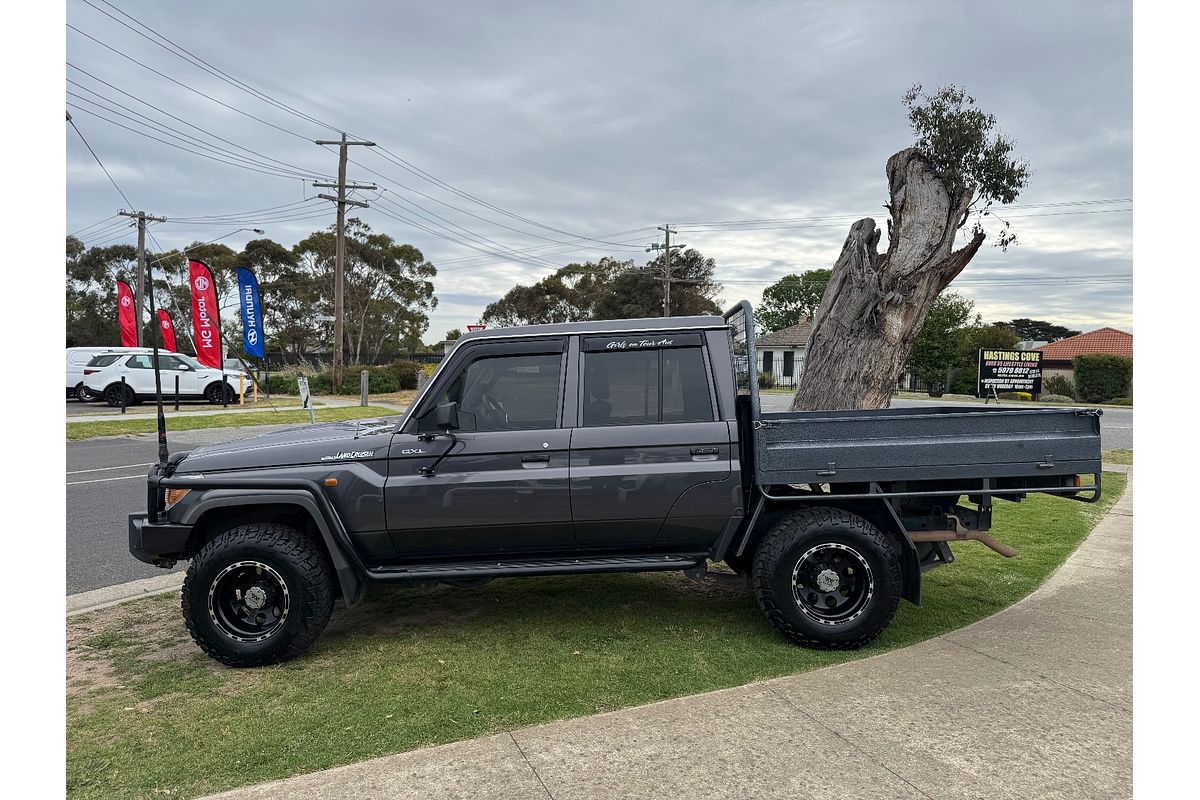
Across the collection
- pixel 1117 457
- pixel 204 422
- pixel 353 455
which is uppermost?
pixel 353 455

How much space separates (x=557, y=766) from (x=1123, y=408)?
3536cm

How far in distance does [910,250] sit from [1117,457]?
9.23 metres

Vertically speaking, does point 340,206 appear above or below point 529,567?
above

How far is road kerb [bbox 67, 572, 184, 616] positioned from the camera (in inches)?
232

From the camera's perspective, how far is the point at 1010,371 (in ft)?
74.7

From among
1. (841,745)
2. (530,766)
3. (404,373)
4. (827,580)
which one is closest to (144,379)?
(404,373)

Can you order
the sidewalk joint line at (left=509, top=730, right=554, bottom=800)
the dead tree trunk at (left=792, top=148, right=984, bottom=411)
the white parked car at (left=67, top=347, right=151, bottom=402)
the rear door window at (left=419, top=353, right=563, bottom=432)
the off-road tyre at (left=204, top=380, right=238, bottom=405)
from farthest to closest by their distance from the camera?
the off-road tyre at (left=204, top=380, right=238, bottom=405), the white parked car at (left=67, top=347, right=151, bottom=402), the dead tree trunk at (left=792, top=148, right=984, bottom=411), the rear door window at (left=419, top=353, right=563, bottom=432), the sidewalk joint line at (left=509, top=730, right=554, bottom=800)

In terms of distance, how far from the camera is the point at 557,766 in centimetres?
346

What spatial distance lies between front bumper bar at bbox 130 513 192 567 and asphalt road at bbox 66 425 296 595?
1.97 m

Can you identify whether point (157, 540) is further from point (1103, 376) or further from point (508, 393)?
point (1103, 376)

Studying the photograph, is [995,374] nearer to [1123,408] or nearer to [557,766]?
[1123,408]

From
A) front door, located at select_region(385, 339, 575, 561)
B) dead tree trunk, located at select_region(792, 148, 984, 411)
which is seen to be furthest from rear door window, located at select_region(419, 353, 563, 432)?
dead tree trunk, located at select_region(792, 148, 984, 411)

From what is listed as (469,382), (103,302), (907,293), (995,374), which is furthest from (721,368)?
(103,302)

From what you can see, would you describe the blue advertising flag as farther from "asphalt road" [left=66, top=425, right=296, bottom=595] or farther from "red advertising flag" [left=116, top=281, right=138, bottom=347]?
"red advertising flag" [left=116, top=281, right=138, bottom=347]
